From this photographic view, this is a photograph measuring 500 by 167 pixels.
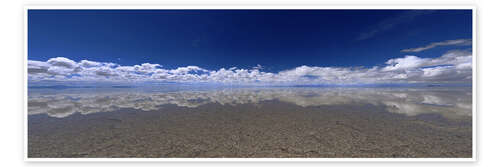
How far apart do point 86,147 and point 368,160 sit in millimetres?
8611

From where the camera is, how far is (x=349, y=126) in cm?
647

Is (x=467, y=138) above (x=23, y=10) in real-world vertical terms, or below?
below

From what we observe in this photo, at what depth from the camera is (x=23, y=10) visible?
15.7 feet

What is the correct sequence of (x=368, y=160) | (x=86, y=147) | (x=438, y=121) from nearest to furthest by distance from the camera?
(x=368, y=160)
(x=86, y=147)
(x=438, y=121)

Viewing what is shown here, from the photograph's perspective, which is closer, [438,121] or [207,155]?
[207,155]

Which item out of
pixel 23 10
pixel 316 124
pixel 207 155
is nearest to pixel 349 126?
pixel 316 124
